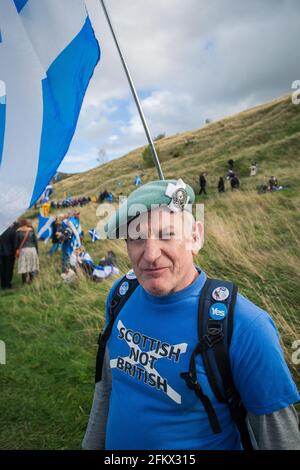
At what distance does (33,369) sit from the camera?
13.0 ft

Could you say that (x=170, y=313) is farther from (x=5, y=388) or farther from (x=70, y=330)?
(x=70, y=330)

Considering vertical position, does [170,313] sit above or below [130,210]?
below

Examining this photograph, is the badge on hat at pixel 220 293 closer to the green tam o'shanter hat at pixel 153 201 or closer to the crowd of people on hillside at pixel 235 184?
the green tam o'shanter hat at pixel 153 201

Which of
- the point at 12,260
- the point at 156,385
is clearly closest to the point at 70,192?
the point at 12,260

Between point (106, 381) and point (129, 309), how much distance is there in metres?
0.50

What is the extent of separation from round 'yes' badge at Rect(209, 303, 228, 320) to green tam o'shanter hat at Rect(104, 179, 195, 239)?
0.45 metres

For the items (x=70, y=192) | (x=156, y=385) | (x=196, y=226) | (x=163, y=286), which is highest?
(x=70, y=192)

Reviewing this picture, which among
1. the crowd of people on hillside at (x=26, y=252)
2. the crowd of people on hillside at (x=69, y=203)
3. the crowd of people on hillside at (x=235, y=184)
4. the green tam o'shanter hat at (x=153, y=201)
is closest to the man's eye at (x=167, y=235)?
the green tam o'shanter hat at (x=153, y=201)

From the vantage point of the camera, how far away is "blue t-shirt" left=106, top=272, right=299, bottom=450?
123 centimetres

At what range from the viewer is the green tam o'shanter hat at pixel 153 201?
1.46m

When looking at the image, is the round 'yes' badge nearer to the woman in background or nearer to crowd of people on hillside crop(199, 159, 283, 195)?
the woman in background

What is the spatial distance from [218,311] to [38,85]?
8.90 feet

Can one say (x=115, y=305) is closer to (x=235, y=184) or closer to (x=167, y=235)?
(x=167, y=235)

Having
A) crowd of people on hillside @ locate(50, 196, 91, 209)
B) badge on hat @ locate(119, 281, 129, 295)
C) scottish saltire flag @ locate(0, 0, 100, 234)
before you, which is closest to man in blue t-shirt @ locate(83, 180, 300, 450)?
badge on hat @ locate(119, 281, 129, 295)
